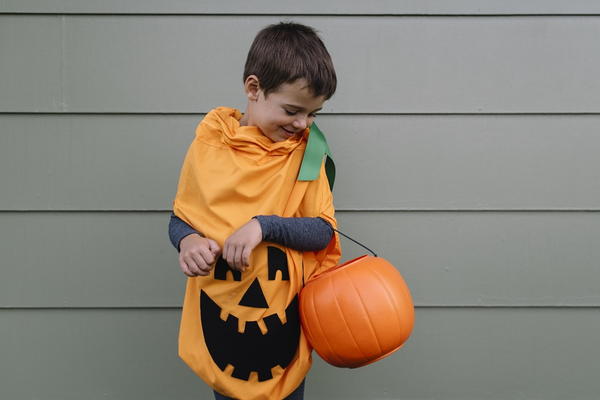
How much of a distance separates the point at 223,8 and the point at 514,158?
1.10 meters

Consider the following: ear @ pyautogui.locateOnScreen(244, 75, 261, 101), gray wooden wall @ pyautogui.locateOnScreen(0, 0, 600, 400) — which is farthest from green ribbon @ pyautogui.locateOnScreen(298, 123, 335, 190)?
gray wooden wall @ pyautogui.locateOnScreen(0, 0, 600, 400)

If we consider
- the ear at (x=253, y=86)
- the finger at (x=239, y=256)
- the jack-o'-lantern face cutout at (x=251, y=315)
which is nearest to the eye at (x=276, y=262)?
the jack-o'-lantern face cutout at (x=251, y=315)

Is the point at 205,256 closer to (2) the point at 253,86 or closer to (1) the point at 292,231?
(1) the point at 292,231

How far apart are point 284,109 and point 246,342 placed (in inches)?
22.8

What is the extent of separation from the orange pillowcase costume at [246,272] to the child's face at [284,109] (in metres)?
0.03

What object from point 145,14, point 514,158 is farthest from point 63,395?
point 514,158

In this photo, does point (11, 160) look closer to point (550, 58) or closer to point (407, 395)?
point (407, 395)

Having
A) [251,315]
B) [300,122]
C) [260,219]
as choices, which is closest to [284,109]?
[300,122]

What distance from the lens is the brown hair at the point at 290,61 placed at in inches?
52.7

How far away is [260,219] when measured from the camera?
1.33 meters

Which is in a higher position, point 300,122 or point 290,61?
point 290,61

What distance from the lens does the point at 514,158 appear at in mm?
1891

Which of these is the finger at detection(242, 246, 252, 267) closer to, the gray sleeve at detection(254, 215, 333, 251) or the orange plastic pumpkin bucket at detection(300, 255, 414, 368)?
the gray sleeve at detection(254, 215, 333, 251)

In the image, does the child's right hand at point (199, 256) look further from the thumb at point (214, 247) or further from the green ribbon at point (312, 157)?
the green ribbon at point (312, 157)
